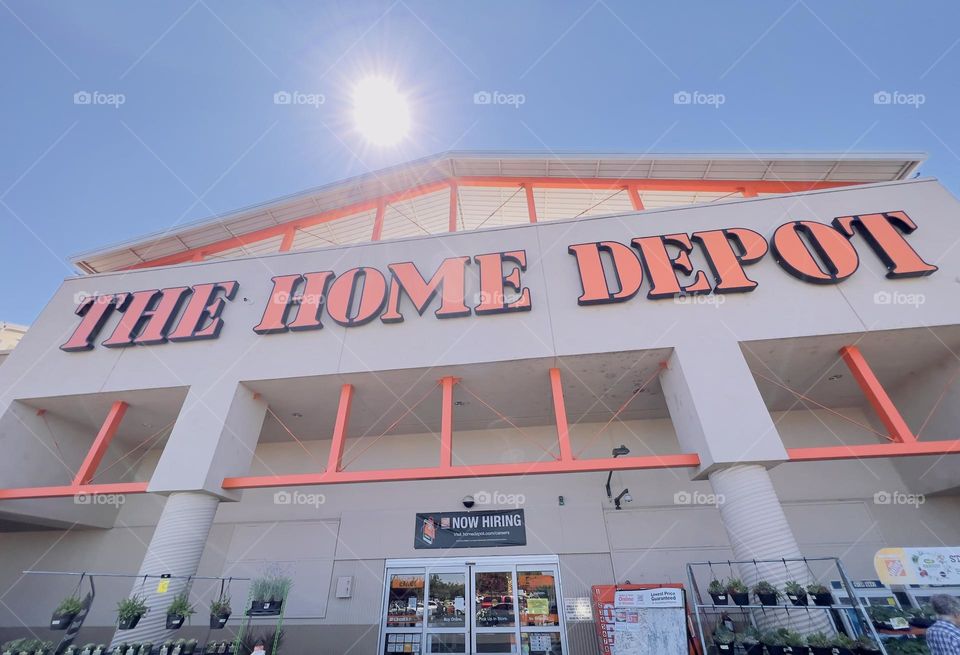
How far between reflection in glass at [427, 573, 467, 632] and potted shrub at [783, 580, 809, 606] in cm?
538

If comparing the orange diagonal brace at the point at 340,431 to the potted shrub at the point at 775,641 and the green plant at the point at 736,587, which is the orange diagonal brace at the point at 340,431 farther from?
the potted shrub at the point at 775,641

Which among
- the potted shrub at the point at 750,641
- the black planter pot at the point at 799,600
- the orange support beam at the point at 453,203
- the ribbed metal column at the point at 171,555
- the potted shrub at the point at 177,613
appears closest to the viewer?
the potted shrub at the point at 750,641

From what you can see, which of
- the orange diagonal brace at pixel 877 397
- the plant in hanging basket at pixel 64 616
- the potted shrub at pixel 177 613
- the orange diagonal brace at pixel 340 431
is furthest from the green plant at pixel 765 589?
the plant in hanging basket at pixel 64 616

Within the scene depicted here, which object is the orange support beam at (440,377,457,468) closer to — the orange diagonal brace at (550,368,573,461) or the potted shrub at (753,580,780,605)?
the orange diagonal brace at (550,368,573,461)

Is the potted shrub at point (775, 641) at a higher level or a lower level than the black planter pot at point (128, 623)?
lower

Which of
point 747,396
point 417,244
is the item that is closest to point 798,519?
point 747,396

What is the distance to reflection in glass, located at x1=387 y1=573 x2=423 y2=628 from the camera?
8.31 m

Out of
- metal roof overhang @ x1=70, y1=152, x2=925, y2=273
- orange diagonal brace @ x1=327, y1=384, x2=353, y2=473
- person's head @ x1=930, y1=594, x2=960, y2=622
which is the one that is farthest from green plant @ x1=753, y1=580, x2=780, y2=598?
metal roof overhang @ x1=70, y1=152, x2=925, y2=273

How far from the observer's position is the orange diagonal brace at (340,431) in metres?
7.29

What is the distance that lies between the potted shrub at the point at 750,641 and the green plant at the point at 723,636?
0.06m

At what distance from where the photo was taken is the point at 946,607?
3709mm

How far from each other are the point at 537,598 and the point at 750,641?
3.98 metres

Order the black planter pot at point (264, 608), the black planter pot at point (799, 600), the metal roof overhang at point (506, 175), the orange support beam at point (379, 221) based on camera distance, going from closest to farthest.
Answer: the black planter pot at point (799, 600), the black planter pot at point (264, 608), the metal roof overhang at point (506, 175), the orange support beam at point (379, 221)

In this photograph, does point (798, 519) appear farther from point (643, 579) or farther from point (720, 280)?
point (720, 280)
